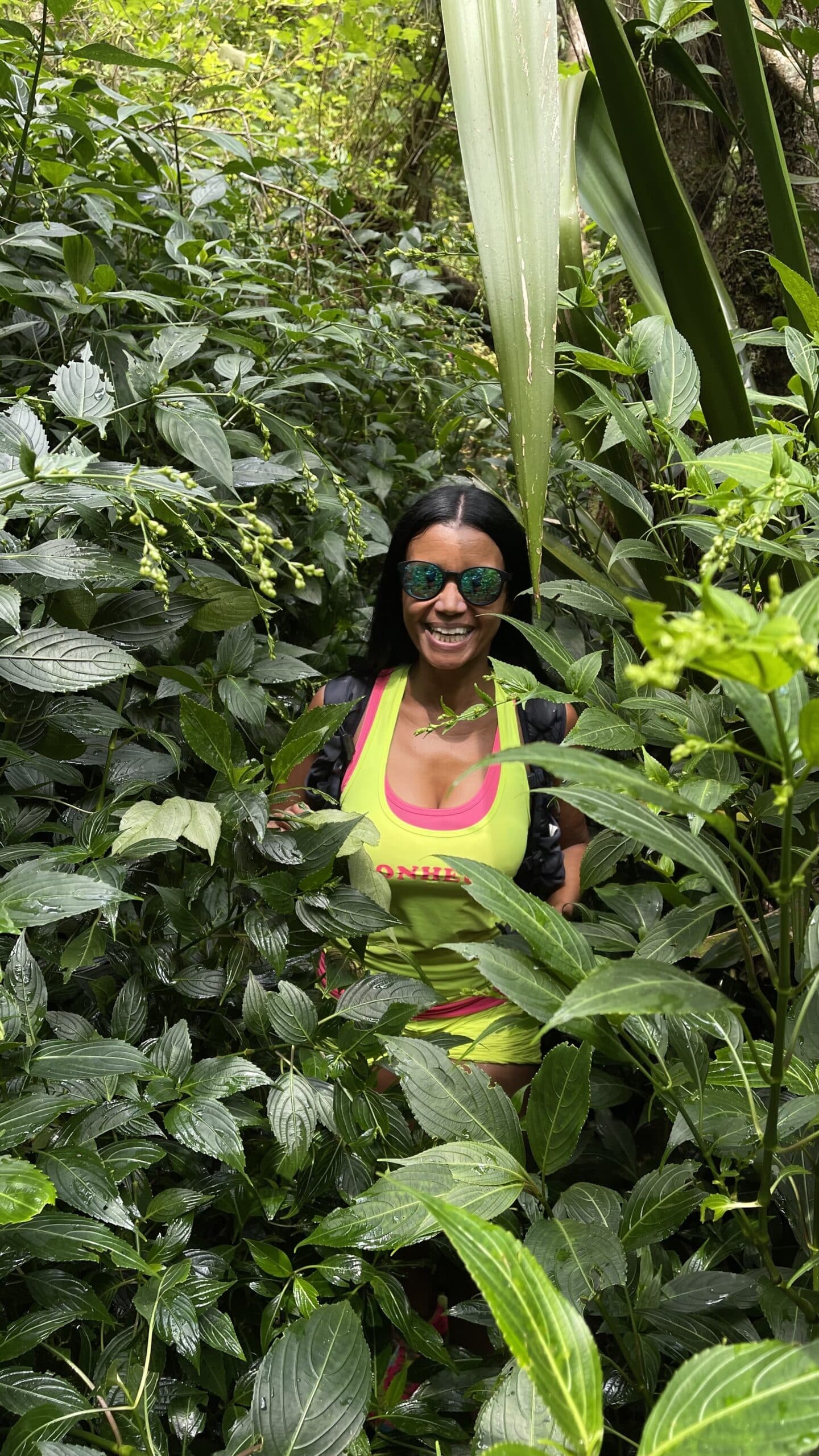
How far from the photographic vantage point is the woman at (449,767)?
5.05 feet

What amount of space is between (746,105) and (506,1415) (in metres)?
1.12

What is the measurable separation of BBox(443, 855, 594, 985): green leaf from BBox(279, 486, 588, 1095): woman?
2.69 feet

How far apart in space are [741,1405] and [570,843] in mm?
1334

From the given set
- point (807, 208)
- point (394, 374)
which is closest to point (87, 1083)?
point (807, 208)

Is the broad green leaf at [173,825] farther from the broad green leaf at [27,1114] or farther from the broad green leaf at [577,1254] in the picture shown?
the broad green leaf at [577,1254]

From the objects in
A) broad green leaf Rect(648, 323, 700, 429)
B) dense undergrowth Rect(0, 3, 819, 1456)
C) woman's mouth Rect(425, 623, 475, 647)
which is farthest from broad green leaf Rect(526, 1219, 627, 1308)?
woman's mouth Rect(425, 623, 475, 647)

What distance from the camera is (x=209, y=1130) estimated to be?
819 millimetres

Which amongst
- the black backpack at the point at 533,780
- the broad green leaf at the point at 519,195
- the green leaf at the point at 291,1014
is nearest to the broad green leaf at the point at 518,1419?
the green leaf at the point at 291,1014

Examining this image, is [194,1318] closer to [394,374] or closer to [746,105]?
[746,105]

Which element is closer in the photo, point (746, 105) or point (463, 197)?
point (746, 105)

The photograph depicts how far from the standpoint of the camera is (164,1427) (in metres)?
0.85

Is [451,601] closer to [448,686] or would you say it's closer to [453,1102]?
[448,686]

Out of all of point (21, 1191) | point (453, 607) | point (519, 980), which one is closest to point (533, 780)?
point (453, 607)

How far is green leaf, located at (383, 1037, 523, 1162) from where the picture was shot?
2.37ft
